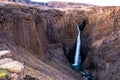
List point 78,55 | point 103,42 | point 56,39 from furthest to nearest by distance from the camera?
1. point 78,55
2. point 56,39
3. point 103,42

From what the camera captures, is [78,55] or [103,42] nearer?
[103,42]

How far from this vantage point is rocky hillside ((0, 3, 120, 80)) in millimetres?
23264

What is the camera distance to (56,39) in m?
35.2

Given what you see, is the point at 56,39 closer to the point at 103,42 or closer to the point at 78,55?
the point at 78,55

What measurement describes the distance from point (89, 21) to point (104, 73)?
1621cm

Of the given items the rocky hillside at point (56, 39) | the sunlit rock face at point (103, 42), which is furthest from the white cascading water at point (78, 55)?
the sunlit rock face at point (103, 42)

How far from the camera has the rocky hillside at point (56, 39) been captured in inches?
916

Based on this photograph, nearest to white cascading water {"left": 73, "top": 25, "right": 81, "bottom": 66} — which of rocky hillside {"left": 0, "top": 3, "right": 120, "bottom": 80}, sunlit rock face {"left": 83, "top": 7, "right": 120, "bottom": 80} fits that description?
rocky hillside {"left": 0, "top": 3, "right": 120, "bottom": 80}

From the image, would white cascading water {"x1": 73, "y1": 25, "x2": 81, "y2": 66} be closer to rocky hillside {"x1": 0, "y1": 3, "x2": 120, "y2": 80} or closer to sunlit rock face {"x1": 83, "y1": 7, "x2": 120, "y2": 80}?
rocky hillside {"x1": 0, "y1": 3, "x2": 120, "y2": 80}

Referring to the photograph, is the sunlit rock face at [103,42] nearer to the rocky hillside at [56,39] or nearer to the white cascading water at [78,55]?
the rocky hillside at [56,39]

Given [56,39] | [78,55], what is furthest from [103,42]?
[78,55]

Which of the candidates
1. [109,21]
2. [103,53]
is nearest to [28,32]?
[103,53]

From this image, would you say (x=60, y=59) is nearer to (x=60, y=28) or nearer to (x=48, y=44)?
(x=48, y=44)

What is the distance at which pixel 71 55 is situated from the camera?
3894 centimetres
